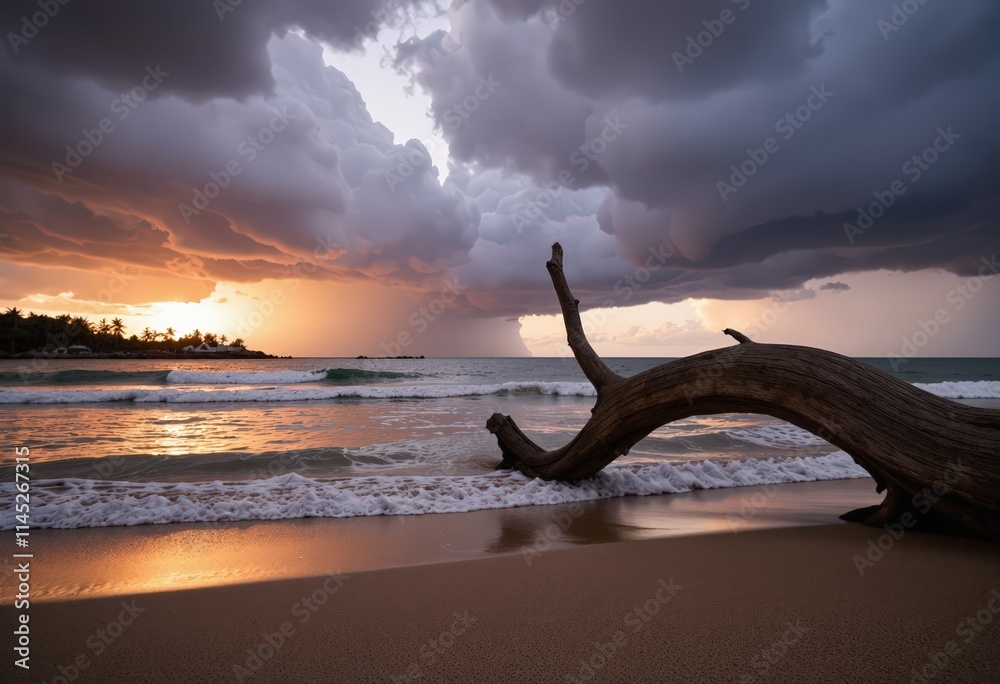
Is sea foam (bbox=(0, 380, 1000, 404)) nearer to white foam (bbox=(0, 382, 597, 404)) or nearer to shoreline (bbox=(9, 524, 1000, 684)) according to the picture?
white foam (bbox=(0, 382, 597, 404))

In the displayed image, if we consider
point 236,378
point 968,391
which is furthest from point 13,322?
point 968,391

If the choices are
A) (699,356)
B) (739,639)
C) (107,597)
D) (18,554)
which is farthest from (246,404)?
(739,639)

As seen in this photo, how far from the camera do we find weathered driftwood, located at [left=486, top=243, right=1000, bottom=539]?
10.3 feet

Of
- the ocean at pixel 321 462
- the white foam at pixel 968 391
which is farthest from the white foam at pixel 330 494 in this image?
the white foam at pixel 968 391

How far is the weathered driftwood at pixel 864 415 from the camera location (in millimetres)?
3135

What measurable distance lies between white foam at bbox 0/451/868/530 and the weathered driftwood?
3.91 feet

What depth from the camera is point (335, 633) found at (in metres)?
2.05

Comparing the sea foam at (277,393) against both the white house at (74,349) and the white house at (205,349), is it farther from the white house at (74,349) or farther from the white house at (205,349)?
the white house at (74,349)

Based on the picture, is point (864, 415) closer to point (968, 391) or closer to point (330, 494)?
point (330, 494)

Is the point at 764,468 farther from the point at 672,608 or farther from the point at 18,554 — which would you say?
the point at 18,554

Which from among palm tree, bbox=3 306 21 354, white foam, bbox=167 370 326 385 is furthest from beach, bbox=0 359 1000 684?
palm tree, bbox=3 306 21 354

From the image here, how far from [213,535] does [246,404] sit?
14.6 metres

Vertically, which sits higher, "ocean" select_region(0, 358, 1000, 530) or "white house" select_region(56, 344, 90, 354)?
"white house" select_region(56, 344, 90, 354)

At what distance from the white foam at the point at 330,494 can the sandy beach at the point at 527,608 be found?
660 mm
